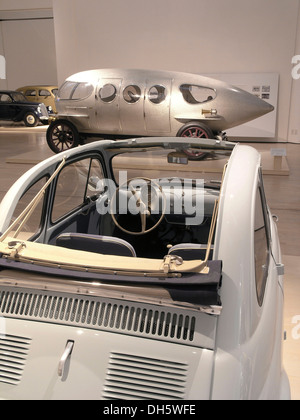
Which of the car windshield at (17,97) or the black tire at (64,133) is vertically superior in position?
the car windshield at (17,97)

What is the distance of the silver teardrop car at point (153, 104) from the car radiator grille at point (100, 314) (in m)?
6.94

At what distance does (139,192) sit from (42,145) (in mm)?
8577

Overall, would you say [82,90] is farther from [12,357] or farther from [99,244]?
[12,357]

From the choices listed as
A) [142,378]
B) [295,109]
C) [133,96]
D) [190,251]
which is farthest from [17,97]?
[142,378]

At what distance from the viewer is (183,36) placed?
36.8 ft

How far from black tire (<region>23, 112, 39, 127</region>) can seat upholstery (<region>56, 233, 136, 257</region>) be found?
46.6 ft

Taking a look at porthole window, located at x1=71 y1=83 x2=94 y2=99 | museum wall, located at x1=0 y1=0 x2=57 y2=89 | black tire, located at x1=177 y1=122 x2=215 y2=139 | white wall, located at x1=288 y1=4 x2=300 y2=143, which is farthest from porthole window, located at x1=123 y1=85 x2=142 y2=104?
museum wall, located at x1=0 y1=0 x2=57 y2=89

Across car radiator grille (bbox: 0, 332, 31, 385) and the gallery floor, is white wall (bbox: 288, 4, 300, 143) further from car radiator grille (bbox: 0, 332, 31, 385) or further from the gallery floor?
car radiator grille (bbox: 0, 332, 31, 385)

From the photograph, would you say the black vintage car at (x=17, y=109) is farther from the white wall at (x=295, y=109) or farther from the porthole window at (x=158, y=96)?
the white wall at (x=295, y=109)

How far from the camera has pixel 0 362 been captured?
1556mm

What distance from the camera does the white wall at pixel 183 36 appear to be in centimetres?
1070

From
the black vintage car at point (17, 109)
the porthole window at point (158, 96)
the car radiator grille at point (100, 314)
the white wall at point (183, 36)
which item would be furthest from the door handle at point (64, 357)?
the black vintage car at point (17, 109)

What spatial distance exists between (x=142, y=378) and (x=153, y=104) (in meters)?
7.46
